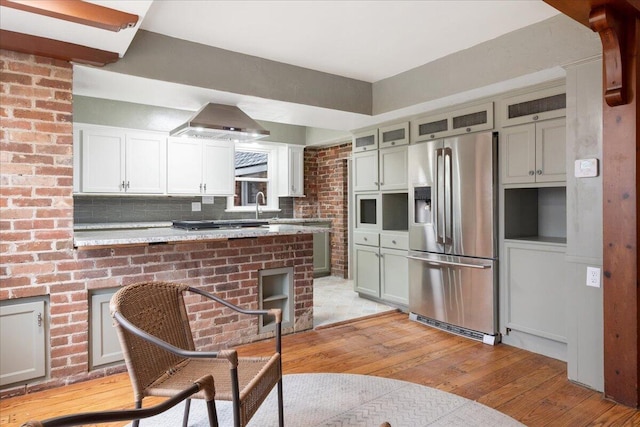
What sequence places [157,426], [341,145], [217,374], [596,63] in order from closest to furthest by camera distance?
1. [217,374]
2. [157,426]
3. [596,63]
4. [341,145]

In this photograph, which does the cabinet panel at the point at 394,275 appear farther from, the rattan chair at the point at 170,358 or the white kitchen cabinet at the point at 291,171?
the rattan chair at the point at 170,358

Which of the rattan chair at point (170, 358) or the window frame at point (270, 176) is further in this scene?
the window frame at point (270, 176)

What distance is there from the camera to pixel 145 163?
507 centimetres

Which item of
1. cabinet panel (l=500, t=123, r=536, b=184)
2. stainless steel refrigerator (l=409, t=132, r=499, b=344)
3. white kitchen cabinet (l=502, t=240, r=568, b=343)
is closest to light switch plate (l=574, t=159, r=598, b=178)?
cabinet panel (l=500, t=123, r=536, b=184)

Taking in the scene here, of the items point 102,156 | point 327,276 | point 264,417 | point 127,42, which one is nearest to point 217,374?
point 264,417

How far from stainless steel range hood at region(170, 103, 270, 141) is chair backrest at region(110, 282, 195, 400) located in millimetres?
1899

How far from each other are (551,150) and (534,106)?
0.40 metres

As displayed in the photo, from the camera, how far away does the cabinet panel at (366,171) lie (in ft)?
15.9

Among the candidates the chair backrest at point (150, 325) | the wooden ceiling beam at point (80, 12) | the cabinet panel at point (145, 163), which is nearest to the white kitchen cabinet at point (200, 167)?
the cabinet panel at point (145, 163)

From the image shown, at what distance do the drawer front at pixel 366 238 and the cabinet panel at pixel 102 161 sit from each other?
9.92 feet

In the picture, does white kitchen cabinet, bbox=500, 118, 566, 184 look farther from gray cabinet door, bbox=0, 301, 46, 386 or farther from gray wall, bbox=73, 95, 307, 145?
gray wall, bbox=73, 95, 307, 145

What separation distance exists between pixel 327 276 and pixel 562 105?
4499 millimetres

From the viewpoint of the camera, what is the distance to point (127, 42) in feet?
8.84

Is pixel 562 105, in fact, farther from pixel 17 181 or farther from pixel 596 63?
pixel 17 181
